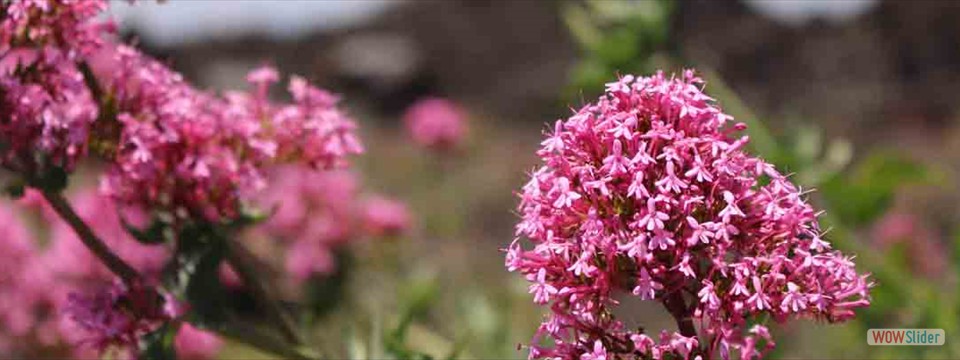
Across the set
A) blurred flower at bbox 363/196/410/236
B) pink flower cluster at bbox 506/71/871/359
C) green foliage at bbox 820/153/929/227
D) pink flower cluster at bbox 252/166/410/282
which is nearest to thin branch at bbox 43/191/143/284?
pink flower cluster at bbox 506/71/871/359

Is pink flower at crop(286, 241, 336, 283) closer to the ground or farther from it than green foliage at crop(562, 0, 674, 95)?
closer to the ground

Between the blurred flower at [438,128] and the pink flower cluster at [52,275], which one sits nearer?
the pink flower cluster at [52,275]

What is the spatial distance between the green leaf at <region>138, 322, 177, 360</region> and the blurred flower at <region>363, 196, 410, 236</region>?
2.83 metres

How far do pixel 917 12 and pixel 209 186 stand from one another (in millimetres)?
11676

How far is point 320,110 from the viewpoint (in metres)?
2.39

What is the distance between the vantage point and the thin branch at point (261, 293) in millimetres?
2389

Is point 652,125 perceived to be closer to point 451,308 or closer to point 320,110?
point 320,110

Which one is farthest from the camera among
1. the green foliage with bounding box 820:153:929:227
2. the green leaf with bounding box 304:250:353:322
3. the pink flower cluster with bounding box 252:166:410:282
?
the green leaf with bounding box 304:250:353:322

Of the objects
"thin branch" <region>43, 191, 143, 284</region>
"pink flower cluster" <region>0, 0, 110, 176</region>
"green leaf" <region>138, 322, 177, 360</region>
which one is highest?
"pink flower cluster" <region>0, 0, 110, 176</region>

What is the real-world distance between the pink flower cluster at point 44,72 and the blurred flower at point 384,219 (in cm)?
294

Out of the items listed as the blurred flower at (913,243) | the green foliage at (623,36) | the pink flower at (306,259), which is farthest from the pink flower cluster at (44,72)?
the blurred flower at (913,243)

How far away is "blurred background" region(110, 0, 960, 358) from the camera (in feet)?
11.6

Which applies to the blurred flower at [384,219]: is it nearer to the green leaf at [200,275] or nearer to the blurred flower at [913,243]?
the blurred flower at [913,243]

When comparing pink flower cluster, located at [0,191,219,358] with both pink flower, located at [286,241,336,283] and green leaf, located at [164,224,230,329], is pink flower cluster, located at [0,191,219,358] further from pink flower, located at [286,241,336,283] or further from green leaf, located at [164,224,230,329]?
green leaf, located at [164,224,230,329]
